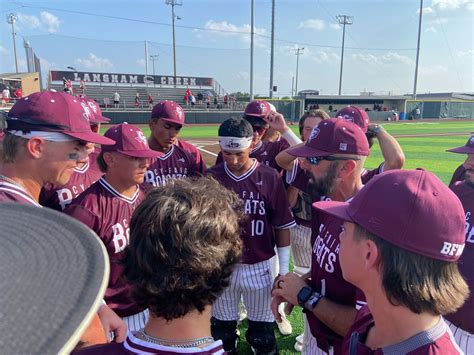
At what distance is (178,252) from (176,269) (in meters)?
0.06

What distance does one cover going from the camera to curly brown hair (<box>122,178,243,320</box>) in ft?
4.11

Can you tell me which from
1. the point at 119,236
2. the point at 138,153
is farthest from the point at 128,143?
the point at 119,236

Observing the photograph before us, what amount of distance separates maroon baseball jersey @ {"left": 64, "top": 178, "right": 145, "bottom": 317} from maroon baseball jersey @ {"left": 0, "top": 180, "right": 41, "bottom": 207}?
0.58m

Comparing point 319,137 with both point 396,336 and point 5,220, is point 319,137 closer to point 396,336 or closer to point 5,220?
point 396,336

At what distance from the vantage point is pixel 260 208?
135 inches

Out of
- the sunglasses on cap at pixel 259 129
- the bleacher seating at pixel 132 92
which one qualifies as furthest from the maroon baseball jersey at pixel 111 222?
the bleacher seating at pixel 132 92

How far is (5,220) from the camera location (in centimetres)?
79

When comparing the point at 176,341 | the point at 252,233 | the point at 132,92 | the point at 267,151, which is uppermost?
the point at 132,92

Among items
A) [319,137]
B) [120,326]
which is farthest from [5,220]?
[319,137]

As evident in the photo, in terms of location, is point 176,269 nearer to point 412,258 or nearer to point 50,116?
point 412,258

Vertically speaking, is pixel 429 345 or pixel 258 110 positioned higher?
pixel 258 110

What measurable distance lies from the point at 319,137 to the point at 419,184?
1286mm

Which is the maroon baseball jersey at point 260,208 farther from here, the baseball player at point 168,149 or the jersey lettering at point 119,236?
the jersey lettering at point 119,236

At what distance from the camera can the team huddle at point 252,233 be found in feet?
4.20
